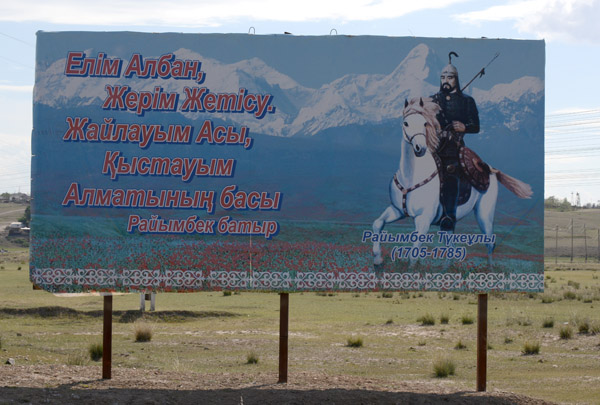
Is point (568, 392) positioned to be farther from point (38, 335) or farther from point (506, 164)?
point (38, 335)

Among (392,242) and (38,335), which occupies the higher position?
(392,242)

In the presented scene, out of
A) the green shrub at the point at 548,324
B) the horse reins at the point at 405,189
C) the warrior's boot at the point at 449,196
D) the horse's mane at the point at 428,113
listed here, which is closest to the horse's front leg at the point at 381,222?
the horse reins at the point at 405,189

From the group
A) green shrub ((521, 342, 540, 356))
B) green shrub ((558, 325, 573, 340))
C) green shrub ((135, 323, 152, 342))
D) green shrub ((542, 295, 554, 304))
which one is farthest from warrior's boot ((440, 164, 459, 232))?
green shrub ((542, 295, 554, 304))

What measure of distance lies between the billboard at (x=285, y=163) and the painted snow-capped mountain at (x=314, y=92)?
2cm

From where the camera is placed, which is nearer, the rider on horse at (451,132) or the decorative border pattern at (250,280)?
the decorative border pattern at (250,280)

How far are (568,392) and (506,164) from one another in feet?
15.3

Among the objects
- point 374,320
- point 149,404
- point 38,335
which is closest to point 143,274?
point 149,404

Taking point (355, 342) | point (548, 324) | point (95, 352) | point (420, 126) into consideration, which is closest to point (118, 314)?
point (355, 342)

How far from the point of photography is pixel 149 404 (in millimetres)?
10852

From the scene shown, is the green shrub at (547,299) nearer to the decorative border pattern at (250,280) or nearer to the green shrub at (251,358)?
the green shrub at (251,358)

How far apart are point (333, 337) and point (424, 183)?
39.4ft

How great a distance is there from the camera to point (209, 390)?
39.3 feet

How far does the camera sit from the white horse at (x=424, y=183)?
497 inches

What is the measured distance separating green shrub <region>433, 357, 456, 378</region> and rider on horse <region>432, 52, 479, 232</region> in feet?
17.8
